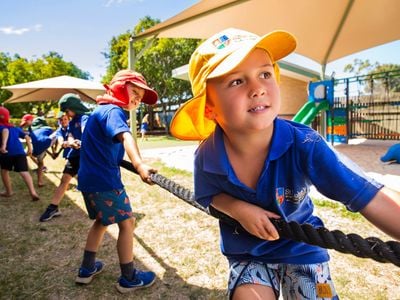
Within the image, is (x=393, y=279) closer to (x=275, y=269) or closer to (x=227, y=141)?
(x=275, y=269)

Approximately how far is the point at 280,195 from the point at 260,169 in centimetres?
12

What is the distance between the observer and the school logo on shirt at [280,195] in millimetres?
1162

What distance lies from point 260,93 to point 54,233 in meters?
3.43

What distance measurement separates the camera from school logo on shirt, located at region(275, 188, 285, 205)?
1.16m

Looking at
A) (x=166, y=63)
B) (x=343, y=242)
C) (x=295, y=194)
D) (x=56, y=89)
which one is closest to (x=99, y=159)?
(x=295, y=194)

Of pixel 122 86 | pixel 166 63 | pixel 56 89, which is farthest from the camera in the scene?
pixel 166 63

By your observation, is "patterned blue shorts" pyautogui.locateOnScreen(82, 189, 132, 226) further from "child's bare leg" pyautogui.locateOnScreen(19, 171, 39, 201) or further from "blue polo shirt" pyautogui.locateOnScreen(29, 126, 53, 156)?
"blue polo shirt" pyautogui.locateOnScreen(29, 126, 53, 156)

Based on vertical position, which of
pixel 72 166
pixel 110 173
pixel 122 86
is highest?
pixel 122 86

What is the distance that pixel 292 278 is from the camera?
1292 millimetres

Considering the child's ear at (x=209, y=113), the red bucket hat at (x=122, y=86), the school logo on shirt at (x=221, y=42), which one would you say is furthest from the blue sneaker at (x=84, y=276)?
the school logo on shirt at (x=221, y=42)

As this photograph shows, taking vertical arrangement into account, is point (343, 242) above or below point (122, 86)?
→ below

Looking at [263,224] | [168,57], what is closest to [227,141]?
[263,224]

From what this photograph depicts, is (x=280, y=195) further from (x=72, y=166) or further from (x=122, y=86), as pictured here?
(x=72, y=166)

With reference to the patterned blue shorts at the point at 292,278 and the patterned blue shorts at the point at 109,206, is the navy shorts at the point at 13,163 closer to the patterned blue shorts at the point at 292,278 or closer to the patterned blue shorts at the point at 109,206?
the patterned blue shorts at the point at 109,206
